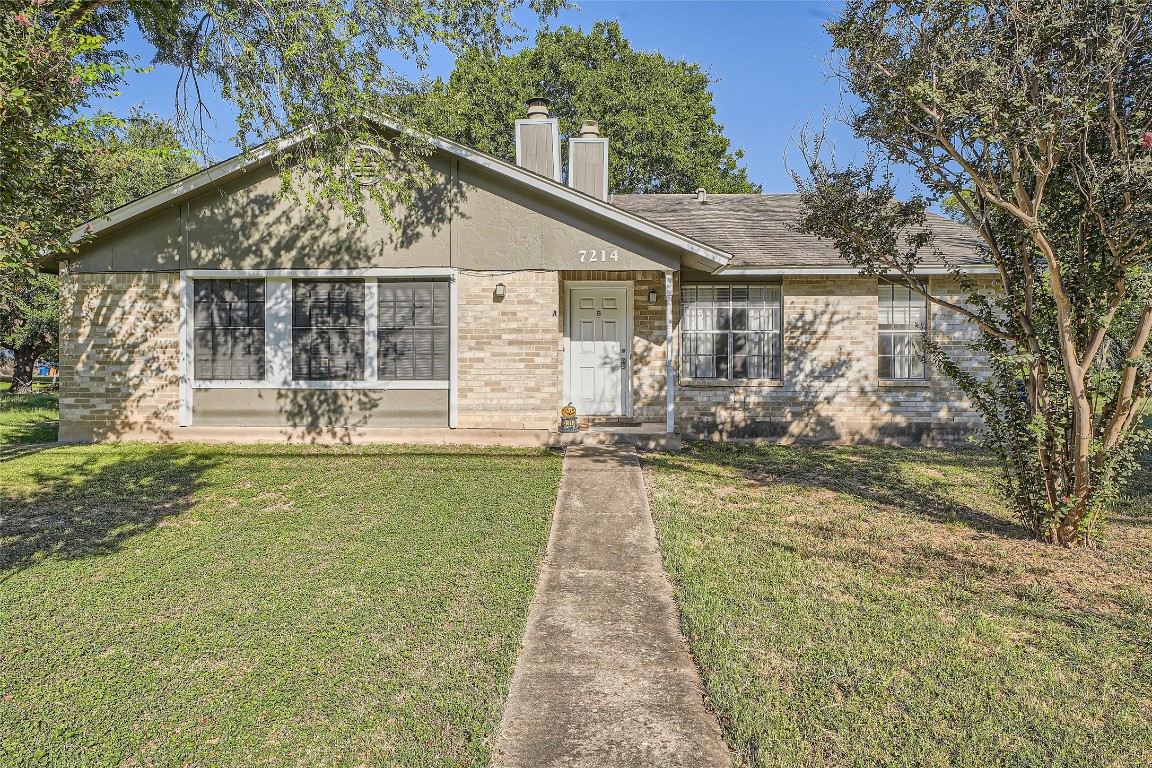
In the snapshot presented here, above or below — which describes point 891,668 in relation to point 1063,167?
below

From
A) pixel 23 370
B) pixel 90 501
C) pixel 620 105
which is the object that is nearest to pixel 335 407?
pixel 90 501

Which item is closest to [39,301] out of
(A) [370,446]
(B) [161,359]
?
(B) [161,359]

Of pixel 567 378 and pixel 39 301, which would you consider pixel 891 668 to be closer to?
pixel 567 378

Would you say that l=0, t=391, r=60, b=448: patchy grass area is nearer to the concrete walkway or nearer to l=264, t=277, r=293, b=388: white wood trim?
l=264, t=277, r=293, b=388: white wood trim

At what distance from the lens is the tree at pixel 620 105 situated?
28844mm

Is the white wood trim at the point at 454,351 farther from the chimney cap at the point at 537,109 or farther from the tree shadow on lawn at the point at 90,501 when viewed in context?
the chimney cap at the point at 537,109

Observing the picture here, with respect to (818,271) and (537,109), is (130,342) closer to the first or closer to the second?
(537,109)

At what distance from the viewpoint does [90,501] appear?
23.4ft

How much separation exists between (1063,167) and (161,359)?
39.2 feet

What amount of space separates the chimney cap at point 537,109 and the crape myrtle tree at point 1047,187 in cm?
830

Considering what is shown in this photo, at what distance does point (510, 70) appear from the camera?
29469 millimetres

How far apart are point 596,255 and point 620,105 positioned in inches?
850

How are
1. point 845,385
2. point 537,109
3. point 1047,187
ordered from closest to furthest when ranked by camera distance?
point 1047,187 → point 845,385 → point 537,109

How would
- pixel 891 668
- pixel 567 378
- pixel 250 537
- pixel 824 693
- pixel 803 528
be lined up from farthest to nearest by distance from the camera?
pixel 567 378 → pixel 803 528 → pixel 250 537 → pixel 891 668 → pixel 824 693
